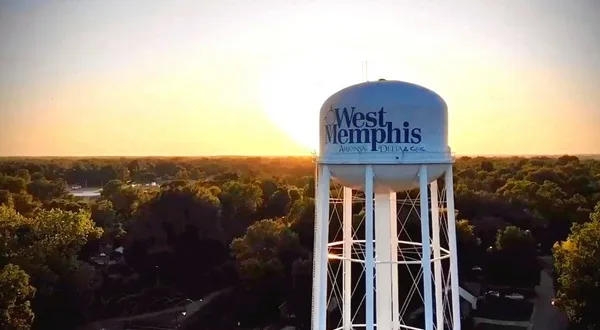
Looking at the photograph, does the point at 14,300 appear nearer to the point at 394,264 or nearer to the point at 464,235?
the point at 394,264

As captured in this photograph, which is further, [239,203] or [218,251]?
[239,203]

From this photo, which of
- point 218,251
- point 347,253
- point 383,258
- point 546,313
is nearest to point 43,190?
point 218,251

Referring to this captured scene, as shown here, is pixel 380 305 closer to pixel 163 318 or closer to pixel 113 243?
pixel 163 318

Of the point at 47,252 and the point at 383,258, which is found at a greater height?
the point at 383,258

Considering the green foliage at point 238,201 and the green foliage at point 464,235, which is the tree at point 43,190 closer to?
the green foliage at point 238,201

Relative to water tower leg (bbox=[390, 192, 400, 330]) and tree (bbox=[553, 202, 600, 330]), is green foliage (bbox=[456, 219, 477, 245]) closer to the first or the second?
tree (bbox=[553, 202, 600, 330])

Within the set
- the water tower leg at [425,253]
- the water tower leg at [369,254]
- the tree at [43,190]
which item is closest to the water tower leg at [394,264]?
the water tower leg at [425,253]

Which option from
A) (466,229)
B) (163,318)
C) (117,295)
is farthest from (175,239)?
(466,229)

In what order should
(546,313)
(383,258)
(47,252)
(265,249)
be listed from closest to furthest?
(383,258), (47,252), (546,313), (265,249)

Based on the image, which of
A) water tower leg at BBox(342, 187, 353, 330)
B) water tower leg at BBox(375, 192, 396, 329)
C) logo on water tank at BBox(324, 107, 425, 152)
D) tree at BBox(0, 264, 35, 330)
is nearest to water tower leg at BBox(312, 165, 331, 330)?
logo on water tank at BBox(324, 107, 425, 152)
